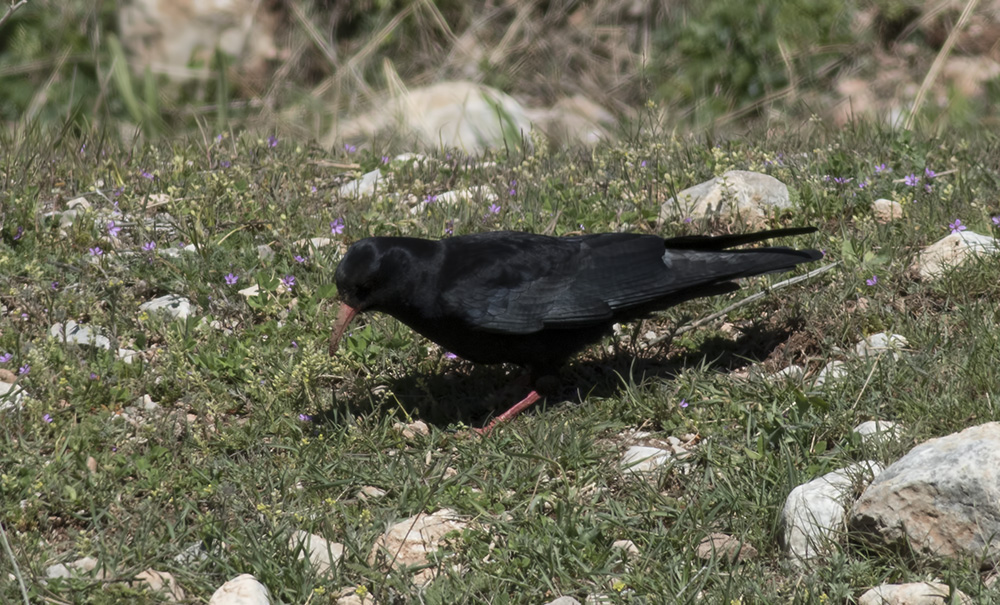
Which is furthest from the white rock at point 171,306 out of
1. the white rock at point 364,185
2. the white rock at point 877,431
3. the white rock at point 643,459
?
the white rock at point 877,431

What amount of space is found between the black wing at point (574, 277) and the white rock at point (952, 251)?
72 centimetres

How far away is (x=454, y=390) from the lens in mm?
4879

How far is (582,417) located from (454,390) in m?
0.69

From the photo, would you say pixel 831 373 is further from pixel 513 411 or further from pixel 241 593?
pixel 241 593

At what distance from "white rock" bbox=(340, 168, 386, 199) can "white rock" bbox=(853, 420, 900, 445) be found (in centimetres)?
318

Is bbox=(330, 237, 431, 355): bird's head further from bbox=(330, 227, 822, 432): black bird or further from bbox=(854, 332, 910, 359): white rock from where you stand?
bbox=(854, 332, 910, 359): white rock

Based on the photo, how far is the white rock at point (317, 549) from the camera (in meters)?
3.47

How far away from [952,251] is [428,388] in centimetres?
253

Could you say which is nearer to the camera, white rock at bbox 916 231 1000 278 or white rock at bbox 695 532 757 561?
white rock at bbox 695 532 757 561

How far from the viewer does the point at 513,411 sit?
178 inches

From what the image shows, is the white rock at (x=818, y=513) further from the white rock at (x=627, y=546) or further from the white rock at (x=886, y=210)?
the white rock at (x=886, y=210)

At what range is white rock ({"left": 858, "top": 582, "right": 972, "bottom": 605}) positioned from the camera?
3.06 meters

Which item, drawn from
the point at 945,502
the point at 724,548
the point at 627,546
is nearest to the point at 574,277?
the point at 627,546

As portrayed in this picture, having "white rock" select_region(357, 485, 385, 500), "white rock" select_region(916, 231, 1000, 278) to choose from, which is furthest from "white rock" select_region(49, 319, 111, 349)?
"white rock" select_region(916, 231, 1000, 278)
